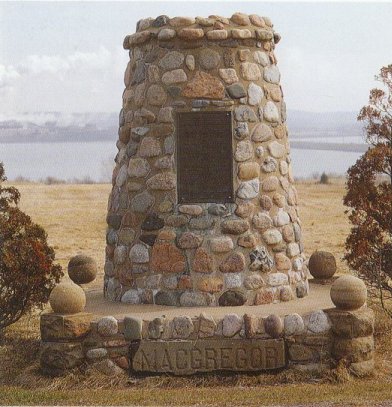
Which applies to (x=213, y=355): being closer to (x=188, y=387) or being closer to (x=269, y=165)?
(x=188, y=387)

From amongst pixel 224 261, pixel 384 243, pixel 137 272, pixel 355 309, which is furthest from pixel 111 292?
pixel 384 243

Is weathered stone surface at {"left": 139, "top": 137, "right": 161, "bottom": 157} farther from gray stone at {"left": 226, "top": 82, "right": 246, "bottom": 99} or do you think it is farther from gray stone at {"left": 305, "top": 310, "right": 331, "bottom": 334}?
gray stone at {"left": 305, "top": 310, "right": 331, "bottom": 334}

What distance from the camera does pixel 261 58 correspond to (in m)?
9.70

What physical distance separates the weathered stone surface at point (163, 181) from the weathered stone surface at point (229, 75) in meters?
1.29

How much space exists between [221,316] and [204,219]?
48.2 inches

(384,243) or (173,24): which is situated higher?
(173,24)

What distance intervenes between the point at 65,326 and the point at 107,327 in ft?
1.48

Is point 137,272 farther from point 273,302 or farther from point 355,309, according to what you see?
point 355,309

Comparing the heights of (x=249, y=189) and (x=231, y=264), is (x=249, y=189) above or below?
above

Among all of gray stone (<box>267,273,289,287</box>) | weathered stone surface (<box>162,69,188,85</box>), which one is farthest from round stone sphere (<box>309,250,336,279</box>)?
weathered stone surface (<box>162,69,188,85</box>)

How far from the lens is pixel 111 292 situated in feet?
33.1

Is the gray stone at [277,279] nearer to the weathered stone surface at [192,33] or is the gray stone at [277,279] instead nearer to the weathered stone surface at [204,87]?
the weathered stone surface at [204,87]

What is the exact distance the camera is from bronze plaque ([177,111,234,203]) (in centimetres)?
943

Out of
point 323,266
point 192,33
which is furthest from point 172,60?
point 323,266
